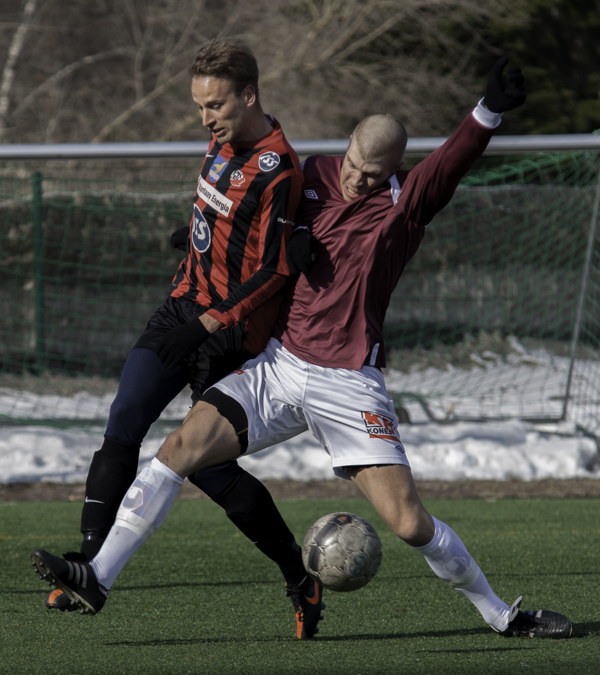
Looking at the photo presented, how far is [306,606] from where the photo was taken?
3.17m

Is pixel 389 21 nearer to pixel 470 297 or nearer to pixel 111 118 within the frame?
pixel 111 118

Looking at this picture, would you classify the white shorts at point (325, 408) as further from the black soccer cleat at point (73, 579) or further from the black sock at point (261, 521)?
the black soccer cleat at point (73, 579)

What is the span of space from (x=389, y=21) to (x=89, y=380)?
8718 millimetres

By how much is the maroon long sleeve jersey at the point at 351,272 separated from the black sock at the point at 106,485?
0.73m

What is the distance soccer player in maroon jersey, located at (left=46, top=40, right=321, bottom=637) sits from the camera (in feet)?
9.84

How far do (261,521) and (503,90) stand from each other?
69.8 inches

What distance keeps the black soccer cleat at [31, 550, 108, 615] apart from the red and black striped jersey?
0.99 meters

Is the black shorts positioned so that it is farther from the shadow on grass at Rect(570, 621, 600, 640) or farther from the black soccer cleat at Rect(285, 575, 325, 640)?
the shadow on grass at Rect(570, 621, 600, 640)

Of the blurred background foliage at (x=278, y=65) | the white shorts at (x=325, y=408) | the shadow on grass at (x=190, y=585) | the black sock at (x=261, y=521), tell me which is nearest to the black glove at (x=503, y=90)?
the white shorts at (x=325, y=408)

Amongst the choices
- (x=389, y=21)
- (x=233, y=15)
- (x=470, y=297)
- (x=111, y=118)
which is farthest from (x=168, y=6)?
(x=470, y=297)

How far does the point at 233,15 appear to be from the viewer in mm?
14781

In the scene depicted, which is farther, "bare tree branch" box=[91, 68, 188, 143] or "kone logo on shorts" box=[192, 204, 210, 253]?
"bare tree branch" box=[91, 68, 188, 143]

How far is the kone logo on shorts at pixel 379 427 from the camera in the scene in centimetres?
290

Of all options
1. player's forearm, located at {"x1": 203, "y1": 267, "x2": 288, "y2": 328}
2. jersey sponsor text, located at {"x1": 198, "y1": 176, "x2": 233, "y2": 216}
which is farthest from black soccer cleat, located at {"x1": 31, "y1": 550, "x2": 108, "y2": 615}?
jersey sponsor text, located at {"x1": 198, "y1": 176, "x2": 233, "y2": 216}
